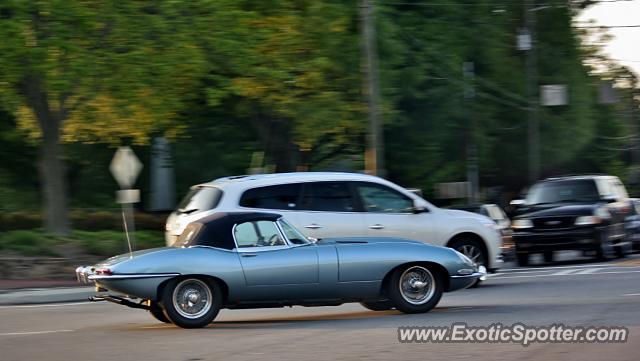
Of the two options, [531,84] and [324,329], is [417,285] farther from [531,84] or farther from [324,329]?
[531,84]

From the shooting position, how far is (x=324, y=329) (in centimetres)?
1184

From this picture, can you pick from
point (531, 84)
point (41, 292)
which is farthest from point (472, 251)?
point (531, 84)

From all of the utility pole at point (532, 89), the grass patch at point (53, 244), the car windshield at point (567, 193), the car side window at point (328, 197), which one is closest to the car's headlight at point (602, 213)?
the car windshield at point (567, 193)

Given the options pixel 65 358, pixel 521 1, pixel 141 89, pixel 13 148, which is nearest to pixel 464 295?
pixel 65 358

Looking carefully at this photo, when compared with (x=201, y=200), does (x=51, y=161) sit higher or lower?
higher

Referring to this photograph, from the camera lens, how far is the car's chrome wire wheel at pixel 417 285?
1287 centimetres

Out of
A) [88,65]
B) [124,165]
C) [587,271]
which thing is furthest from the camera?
[88,65]

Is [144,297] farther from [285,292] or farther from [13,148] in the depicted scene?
[13,148]

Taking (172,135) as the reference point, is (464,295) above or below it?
below

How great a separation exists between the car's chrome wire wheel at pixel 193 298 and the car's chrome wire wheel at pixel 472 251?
19.9 ft

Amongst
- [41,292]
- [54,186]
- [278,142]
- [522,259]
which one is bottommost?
[522,259]

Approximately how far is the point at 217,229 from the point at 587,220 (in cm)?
1229

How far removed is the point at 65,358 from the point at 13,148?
2592 centimetres

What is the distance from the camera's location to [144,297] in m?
11.9
